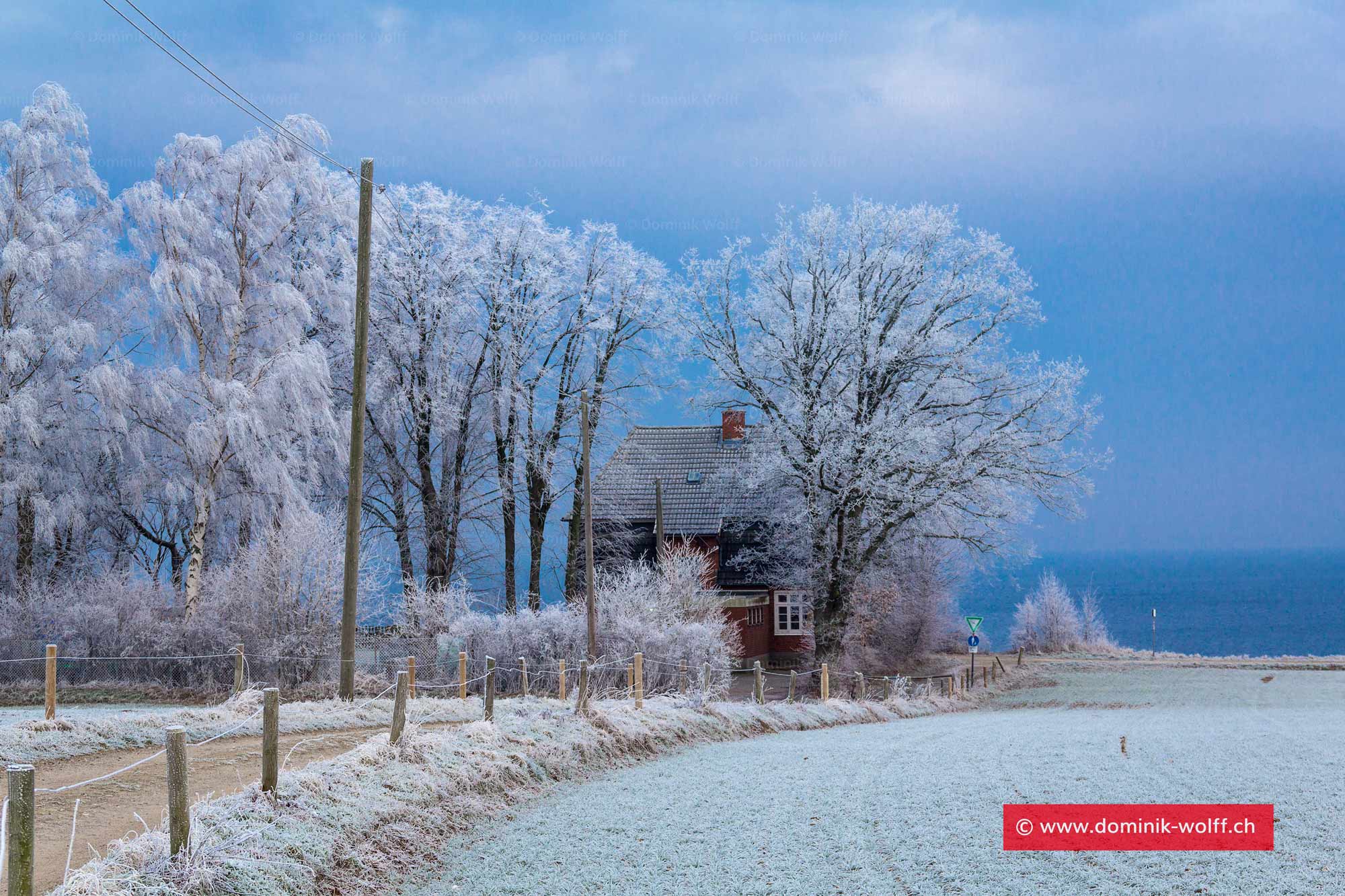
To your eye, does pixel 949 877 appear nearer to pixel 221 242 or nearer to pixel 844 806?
pixel 844 806

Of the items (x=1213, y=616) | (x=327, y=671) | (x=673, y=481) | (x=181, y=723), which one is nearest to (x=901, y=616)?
(x=673, y=481)

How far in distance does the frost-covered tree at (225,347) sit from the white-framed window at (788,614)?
1874 cm

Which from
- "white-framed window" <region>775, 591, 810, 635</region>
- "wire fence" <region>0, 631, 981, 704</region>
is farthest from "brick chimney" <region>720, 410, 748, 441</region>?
"wire fence" <region>0, 631, 981, 704</region>

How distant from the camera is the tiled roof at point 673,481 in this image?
3644 cm

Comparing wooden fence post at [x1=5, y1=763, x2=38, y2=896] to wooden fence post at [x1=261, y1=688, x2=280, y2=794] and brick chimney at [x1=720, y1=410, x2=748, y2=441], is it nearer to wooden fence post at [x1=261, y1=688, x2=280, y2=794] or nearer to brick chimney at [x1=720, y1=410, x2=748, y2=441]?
wooden fence post at [x1=261, y1=688, x2=280, y2=794]

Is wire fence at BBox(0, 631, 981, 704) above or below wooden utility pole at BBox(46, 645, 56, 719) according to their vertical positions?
below

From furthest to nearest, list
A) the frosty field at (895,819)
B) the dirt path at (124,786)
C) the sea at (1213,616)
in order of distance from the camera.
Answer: the sea at (1213,616)
the dirt path at (124,786)
the frosty field at (895,819)

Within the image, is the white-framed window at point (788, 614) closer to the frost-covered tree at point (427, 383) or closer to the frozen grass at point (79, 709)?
the frost-covered tree at point (427, 383)

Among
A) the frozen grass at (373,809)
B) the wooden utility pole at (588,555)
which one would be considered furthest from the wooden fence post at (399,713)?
the wooden utility pole at (588,555)

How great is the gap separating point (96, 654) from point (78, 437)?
18.0 ft

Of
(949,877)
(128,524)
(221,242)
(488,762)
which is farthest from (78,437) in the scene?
(949,877)

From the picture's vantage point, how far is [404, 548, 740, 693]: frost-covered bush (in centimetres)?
2503

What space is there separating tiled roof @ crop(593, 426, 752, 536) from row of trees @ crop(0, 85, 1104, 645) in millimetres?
3683

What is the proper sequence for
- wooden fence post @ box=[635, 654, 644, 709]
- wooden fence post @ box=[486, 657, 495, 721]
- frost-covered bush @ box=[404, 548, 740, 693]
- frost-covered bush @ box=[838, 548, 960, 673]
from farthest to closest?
frost-covered bush @ box=[838, 548, 960, 673] < frost-covered bush @ box=[404, 548, 740, 693] < wooden fence post @ box=[635, 654, 644, 709] < wooden fence post @ box=[486, 657, 495, 721]
